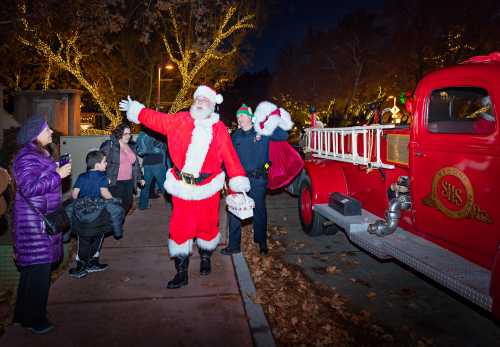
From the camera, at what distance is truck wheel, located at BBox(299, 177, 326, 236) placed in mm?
6453

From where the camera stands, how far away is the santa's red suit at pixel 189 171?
4.39 meters

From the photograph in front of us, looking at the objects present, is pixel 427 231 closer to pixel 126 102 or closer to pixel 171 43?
pixel 126 102

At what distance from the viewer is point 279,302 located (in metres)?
4.23

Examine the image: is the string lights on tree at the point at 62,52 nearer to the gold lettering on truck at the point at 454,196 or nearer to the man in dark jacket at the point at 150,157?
the man in dark jacket at the point at 150,157

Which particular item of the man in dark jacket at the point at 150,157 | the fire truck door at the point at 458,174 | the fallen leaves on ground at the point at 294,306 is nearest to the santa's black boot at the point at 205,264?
the fallen leaves on ground at the point at 294,306

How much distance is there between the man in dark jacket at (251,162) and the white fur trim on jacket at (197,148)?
975mm

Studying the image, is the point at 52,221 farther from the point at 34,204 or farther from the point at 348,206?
the point at 348,206

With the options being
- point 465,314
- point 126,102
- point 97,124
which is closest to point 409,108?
point 465,314

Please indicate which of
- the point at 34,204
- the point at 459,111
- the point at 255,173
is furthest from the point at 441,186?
the point at 34,204

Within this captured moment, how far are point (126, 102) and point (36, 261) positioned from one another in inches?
80.5

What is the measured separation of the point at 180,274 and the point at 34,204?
1763 millimetres

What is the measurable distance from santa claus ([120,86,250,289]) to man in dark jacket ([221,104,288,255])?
760 mm

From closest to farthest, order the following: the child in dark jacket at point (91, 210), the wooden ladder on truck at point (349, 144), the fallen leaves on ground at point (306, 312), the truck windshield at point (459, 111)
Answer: the fallen leaves on ground at point (306, 312), the truck windshield at point (459, 111), the child in dark jacket at point (91, 210), the wooden ladder on truck at point (349, 144)

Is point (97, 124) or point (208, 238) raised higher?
point (97, 124)
